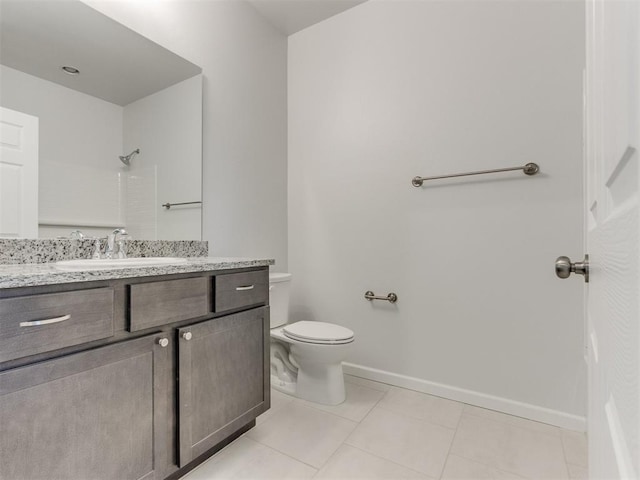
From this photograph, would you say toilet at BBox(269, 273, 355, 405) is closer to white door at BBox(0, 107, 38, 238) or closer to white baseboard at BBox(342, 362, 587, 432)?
white baseboard at BBox(342, 362, 587, 432)

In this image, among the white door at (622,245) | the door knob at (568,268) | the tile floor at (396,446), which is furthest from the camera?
the tile floor at (396,446)

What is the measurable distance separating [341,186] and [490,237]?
3.37 ft

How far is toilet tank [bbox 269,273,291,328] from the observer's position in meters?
2.13

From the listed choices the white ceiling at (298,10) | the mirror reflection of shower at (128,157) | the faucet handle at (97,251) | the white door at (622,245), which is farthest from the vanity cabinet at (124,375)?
the white ceiling at (298,10)

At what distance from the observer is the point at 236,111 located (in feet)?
→ 7.09

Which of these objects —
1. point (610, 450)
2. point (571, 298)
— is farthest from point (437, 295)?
point (610, 450)

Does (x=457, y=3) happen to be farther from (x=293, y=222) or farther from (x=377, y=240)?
(x=293, y=222)

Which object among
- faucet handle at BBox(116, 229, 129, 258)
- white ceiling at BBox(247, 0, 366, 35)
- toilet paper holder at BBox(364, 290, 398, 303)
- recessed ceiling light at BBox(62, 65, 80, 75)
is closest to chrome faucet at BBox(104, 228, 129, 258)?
faucet handle at BBox(116, 229, 129, 258)

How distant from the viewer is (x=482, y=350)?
1858 mm

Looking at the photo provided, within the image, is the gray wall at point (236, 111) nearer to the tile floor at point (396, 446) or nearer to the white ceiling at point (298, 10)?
the white ceiling at point (298, 10)

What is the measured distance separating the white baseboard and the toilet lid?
1.64 feet

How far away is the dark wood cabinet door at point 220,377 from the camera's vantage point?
1.20 metres

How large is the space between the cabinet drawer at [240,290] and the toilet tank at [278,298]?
0.54 meters

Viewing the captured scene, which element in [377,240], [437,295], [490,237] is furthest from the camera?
[377,240]
